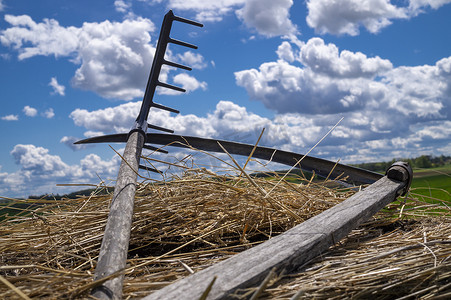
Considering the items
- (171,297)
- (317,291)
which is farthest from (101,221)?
(317,291)

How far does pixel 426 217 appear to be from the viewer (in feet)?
8.47

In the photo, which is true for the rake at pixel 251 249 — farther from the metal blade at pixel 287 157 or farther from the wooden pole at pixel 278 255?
the metal blade at pixel 287 157

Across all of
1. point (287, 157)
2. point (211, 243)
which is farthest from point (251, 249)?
point (287, 157)

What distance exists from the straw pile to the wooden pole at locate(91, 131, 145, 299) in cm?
6

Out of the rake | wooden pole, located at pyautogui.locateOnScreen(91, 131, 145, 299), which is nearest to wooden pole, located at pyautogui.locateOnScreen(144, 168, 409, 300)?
the rake

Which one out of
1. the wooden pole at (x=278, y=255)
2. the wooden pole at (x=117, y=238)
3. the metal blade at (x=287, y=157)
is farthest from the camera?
the metal blade at (x=287, y=157)

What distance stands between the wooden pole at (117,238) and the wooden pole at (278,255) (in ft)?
0.84

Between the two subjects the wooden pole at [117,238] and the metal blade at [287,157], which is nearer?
the wooden pole at [117,238]

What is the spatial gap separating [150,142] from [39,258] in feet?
6.96

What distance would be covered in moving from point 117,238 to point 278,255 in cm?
82

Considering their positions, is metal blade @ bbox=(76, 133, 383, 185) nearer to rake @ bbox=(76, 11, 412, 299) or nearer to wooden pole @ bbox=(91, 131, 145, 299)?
rake @ bbox=(76, 11, 412, 299)

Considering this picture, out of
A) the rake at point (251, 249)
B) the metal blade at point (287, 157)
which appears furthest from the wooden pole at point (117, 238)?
the metal blade at point (287, 157)

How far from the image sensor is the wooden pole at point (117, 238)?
4.37 ft

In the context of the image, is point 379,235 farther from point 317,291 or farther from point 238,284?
point 238,284
